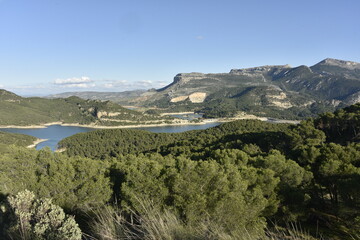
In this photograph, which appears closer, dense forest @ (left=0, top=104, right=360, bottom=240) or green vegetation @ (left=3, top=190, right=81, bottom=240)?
green vegetation @ (left=3, top=190, right=81, bottom=240)

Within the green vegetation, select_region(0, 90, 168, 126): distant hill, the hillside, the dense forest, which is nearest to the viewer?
the green vegetation

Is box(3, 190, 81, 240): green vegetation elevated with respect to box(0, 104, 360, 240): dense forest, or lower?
elevated

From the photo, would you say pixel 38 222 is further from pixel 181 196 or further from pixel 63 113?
pixel 63 113

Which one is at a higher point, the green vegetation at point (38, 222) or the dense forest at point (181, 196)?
the green vegetation at point (38, 222)

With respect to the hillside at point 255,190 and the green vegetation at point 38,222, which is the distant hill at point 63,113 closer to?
the hillside at point 255,190

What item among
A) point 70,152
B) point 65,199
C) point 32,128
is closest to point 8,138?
point 70,152

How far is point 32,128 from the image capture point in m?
110

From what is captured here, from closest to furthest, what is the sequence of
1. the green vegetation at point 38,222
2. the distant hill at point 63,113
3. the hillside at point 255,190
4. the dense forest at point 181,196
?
the green vegetation at point 38,222
the dense forest at point 181,196
the hillside at point 255,190
the distant hill at point 63,113

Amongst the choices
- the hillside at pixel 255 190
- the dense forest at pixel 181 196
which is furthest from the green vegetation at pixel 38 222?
the hillside at pixel 255 190

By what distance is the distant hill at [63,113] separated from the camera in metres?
116

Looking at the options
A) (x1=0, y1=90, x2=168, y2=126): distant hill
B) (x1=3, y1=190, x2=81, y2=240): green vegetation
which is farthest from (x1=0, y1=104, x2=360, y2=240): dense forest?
(x1=0, y1=90, x2=168, y2=126): distant hill

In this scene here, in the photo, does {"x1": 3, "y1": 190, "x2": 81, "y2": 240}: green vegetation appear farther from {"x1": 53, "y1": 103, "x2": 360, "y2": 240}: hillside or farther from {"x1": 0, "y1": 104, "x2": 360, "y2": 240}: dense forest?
{"x1": 53, "y1": 103, "x2": 360, "y2": 240}: hillside

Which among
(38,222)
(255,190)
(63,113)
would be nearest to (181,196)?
(255,190)

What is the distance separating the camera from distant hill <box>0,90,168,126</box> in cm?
11603
